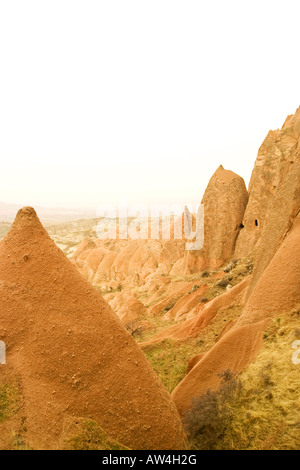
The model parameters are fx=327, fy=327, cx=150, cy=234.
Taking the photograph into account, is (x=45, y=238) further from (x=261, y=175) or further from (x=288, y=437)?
(x=261, y=175)

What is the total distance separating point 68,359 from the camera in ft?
24.5

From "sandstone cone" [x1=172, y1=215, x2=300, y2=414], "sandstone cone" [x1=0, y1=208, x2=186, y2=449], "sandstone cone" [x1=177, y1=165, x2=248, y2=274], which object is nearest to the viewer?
"sandstone cone" [x1=0, y1=208, x2=186, y2=449]

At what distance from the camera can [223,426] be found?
7.76 m

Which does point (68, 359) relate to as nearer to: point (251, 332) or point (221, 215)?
point (251, 332)

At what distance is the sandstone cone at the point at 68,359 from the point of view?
693cm

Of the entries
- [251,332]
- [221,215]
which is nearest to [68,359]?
[251,332]

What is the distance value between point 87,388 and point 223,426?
3.37 metres

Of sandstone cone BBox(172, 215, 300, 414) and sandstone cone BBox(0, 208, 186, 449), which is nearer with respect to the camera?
sandstone cone BBox(0, 208, 186, 449)

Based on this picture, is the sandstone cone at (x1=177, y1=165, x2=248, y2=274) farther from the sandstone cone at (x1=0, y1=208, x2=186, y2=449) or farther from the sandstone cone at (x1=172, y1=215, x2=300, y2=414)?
the sandstone cone at (x1=0, y1=208, x2=186, y2=449)

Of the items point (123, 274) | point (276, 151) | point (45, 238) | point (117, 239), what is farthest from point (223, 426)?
point (117, 239)

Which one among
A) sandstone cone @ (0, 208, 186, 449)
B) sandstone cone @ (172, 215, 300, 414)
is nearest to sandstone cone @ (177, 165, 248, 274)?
sandstone cone @ (172, 215, 300, 414)

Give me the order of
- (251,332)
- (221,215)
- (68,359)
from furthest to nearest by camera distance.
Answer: (221,215)
(251,332)
(68,359)

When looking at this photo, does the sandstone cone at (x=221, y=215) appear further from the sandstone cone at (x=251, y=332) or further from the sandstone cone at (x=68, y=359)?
the sandstone cone at (x=68, y=359)

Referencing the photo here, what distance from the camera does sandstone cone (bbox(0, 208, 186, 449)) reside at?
273 inches
